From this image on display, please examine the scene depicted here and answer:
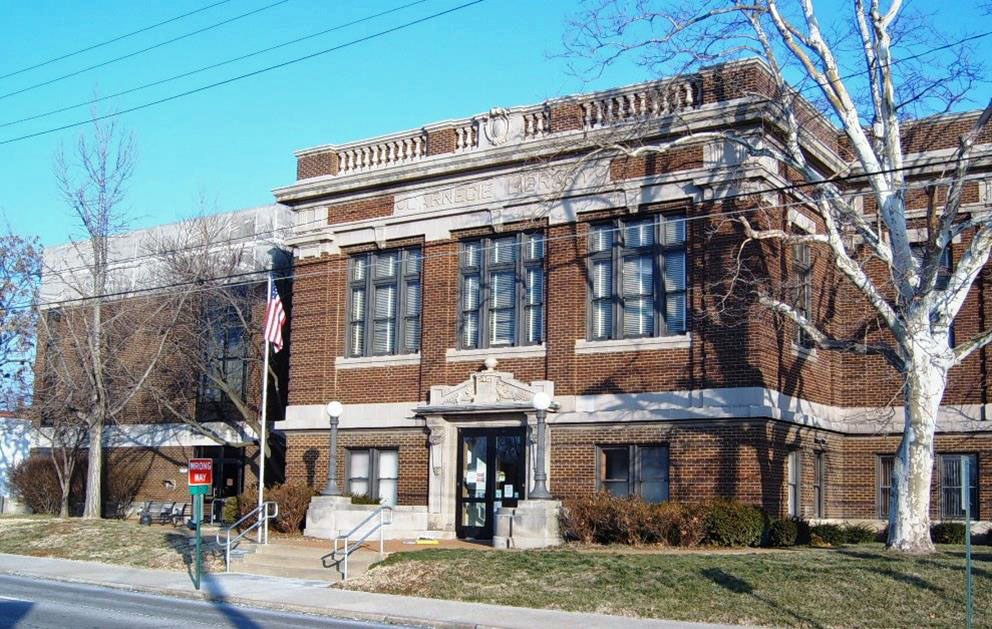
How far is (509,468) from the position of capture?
26.5m

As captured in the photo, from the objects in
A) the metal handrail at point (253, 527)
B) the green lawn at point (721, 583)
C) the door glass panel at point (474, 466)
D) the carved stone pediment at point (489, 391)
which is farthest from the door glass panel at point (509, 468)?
the metal handrail at point (253, 527)

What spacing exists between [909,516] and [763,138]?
7.83m

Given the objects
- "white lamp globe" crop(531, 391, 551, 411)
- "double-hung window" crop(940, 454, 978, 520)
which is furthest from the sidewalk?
"double-hung window" crop(940, 454, 978, 520)

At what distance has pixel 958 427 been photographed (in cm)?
2541

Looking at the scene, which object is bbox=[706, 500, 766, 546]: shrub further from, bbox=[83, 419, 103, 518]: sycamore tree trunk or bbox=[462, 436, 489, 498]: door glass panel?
bbox=[83, 419, 103, 518]: sycamore tree trunk

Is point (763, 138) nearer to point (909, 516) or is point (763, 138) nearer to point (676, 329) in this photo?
point (676, 329)

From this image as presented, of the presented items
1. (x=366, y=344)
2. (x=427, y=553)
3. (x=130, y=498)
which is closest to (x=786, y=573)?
(x=427, y=553)

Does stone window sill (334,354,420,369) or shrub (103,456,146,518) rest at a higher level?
stone window sill (334,354,420,369)

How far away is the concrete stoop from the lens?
863 inches

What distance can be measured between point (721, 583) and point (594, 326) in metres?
9.21

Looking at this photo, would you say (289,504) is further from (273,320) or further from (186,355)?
(186,355)

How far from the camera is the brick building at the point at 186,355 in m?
34.2

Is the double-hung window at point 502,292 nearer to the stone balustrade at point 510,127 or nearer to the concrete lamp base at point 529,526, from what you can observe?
the stone balustrade at point 510,127

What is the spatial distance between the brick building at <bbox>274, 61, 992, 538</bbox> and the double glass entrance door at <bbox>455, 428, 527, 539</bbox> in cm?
5
